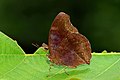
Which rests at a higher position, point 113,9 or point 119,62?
point 119,62

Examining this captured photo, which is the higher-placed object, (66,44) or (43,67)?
(66,44)

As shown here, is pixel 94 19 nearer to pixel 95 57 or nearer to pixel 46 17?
pixel 46 17

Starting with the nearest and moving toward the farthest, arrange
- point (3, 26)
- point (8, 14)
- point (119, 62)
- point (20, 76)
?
point (20, 76) < point (119, 62) < point (3, 26) < point (8, 14)

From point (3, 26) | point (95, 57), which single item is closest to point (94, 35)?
point (3, 26)
